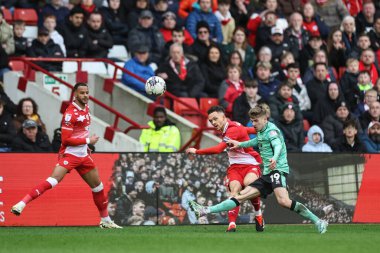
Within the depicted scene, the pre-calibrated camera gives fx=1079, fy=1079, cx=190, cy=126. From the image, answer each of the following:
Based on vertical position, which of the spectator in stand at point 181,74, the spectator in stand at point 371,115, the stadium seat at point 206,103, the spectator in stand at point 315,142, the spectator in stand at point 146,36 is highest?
the spectator in stand at point 146,36

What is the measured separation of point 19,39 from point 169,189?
18.5 ft

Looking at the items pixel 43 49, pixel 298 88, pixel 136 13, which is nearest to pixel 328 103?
pixel 298 88

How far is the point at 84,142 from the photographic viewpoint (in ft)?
56.5

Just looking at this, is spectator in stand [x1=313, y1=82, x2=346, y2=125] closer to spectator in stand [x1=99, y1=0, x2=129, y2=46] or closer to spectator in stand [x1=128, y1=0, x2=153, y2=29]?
spectator in stand [x1=128, y1=0, x2=153, y2=29]

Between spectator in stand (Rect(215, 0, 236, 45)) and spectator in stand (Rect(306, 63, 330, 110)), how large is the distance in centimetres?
268

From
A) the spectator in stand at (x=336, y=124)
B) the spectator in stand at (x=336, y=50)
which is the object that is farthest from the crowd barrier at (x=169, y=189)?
the spectator in stand at (x=336, y=50)

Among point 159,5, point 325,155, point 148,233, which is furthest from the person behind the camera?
point 159,5

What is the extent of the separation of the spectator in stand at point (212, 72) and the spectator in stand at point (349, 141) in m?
3.22

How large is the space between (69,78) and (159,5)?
351 cm

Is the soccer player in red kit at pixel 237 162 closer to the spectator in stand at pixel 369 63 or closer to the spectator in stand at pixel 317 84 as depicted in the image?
the spectator in stand at pixel 317 84

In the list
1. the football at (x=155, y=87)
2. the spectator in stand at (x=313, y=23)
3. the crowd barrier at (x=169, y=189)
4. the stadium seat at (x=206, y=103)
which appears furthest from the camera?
the spectator in stand at (x=313, y=23)

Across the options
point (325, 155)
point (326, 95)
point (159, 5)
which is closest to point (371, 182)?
point (325, 155)

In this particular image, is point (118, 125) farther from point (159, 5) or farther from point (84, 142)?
point (84, 142)

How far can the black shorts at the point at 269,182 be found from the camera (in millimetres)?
16438
